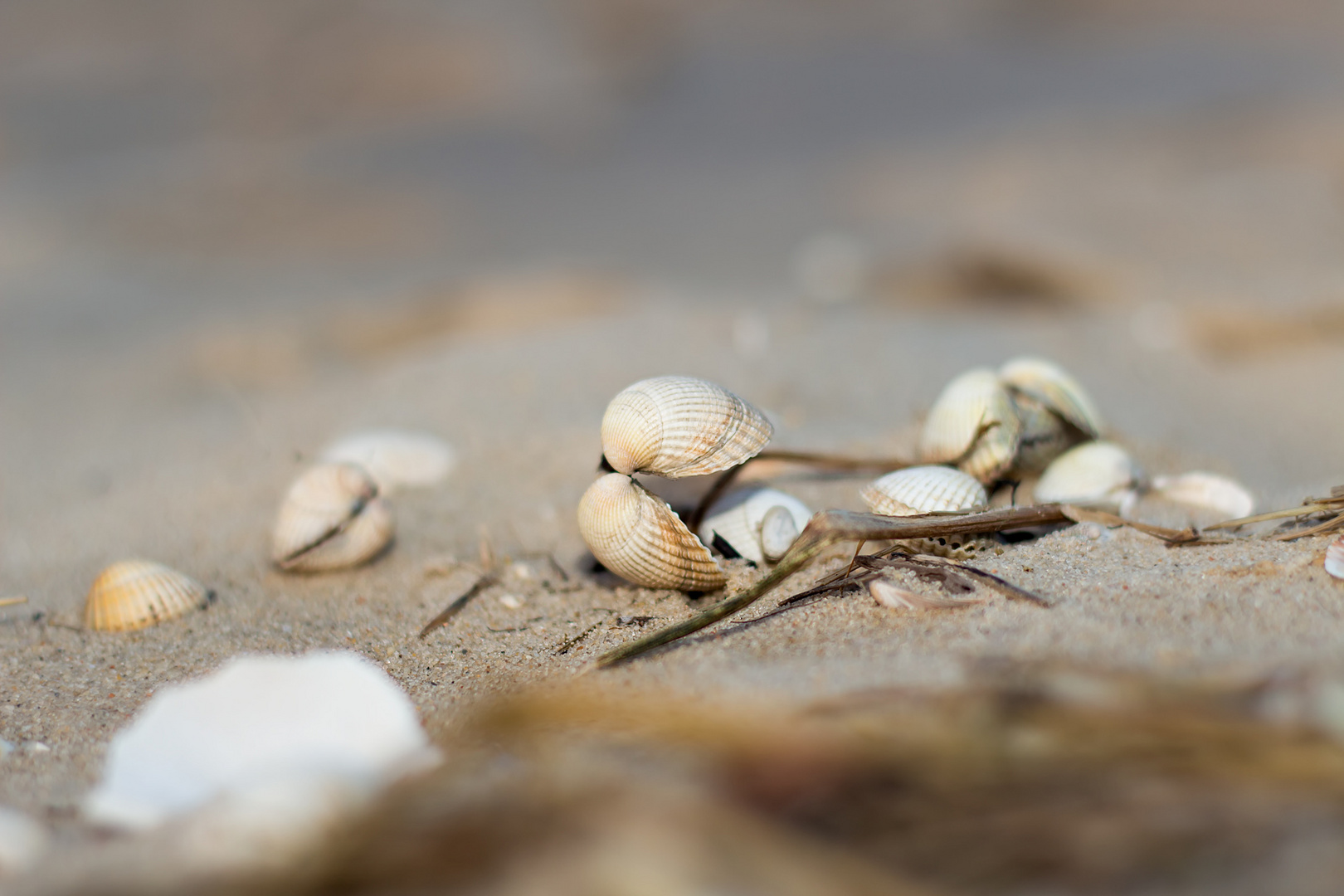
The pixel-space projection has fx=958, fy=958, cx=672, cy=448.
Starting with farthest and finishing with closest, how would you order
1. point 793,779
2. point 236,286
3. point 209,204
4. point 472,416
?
point 209,204 < point 236,286 < point 472,416 < point 793,779

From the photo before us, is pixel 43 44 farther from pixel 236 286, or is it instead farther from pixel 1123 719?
pixel 1123 719

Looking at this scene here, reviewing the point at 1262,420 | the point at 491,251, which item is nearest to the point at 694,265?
the point at 491,251

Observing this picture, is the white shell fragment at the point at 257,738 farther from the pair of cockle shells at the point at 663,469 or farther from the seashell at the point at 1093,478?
the seashell at the point at 1093,478

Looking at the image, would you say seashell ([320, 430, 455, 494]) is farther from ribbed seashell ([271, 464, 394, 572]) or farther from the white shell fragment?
the white shell fragment

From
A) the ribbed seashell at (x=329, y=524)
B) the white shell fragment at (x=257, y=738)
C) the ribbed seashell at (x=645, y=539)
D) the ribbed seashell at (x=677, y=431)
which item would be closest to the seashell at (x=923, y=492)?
the ribbed seashell at (x=677, y=431)

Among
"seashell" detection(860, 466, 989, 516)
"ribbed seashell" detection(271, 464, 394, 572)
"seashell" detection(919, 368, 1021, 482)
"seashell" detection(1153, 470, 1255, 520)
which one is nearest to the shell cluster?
"seashell" detection(860, 466, 989, 516)

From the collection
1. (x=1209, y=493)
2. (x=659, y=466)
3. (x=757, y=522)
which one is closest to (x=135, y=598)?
(x=659, y=466)

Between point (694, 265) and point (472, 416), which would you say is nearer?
point (472, 416)

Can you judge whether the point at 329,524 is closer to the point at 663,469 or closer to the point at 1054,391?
the point at 663,469
